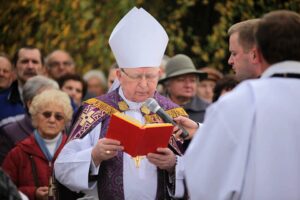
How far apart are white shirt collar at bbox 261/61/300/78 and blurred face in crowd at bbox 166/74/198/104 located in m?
4.92

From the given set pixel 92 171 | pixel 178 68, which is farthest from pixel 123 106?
pixel 178 68

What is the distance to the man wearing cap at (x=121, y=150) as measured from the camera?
24.4 ft

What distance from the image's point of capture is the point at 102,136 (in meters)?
7.63

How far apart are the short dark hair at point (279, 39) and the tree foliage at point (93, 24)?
8838 millimetres

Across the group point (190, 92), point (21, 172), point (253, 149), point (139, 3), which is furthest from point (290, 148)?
point (139, 3)

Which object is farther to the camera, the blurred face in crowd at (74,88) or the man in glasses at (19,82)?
the blurred face in crowd at (74,88)

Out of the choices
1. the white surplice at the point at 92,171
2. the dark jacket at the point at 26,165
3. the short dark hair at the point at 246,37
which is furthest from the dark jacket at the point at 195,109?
the short dark hair at the point at 246,37

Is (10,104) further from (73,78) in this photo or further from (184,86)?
(184,86)

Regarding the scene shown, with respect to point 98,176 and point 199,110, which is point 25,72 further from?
point 98,176

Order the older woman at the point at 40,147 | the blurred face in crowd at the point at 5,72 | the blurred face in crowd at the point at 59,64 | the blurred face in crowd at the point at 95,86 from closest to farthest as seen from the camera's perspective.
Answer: the older woman at the point at 40,147 < the blurred face in crowd at the point at 5,72 < the blurred face in crowd at the point at 59,64 < the blurred face in crowd at the point at 95,86

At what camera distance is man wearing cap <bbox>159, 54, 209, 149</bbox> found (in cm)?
1056

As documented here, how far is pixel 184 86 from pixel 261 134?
5.12 m

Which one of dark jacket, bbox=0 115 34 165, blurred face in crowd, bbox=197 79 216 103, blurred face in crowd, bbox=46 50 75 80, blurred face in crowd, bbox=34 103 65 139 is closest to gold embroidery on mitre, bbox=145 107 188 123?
blurred face in crowd, bbox=34 103 65 139

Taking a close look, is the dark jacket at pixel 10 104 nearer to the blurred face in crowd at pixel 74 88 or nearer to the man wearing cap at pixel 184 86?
the blurred face in crowd at pixel 74 88
